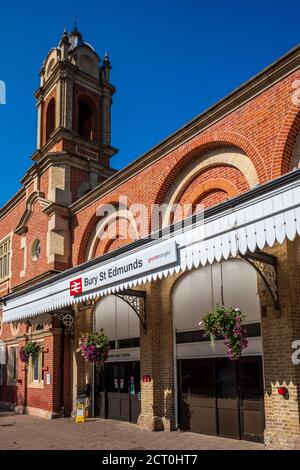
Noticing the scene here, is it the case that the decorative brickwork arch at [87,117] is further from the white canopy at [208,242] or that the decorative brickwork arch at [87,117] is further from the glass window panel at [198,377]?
the glass window panel at [198,377]

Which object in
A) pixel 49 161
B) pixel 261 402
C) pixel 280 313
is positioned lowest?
pixel 261 402

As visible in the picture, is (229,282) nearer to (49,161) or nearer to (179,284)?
(179,284)

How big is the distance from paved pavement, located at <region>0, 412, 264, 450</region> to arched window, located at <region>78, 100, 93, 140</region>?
13.5 m

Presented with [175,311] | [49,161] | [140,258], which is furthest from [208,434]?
[49,161]

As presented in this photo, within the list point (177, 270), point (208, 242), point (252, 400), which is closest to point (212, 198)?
point (177, 270)

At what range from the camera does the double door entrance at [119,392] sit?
1395 centimetres

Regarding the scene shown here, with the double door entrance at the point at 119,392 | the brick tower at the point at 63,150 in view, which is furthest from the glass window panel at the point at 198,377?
the brick tower at the point at 63,150

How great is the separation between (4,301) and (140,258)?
9.97 m

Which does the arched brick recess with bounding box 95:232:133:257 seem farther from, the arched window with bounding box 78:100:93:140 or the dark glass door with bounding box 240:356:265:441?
the arched window with bounding box 78:100:93:140

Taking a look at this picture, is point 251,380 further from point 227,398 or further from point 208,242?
point 208,242

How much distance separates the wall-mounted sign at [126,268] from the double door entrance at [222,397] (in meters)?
3.02

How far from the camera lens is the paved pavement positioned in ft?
33.6

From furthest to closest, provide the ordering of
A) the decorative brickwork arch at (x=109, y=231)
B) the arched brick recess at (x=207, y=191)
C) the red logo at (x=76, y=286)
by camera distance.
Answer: the decorative brickwork arch at (x=109, y=231), the red logo at (x=76, y=286), the arched brick recess at (x=207, y=191)
